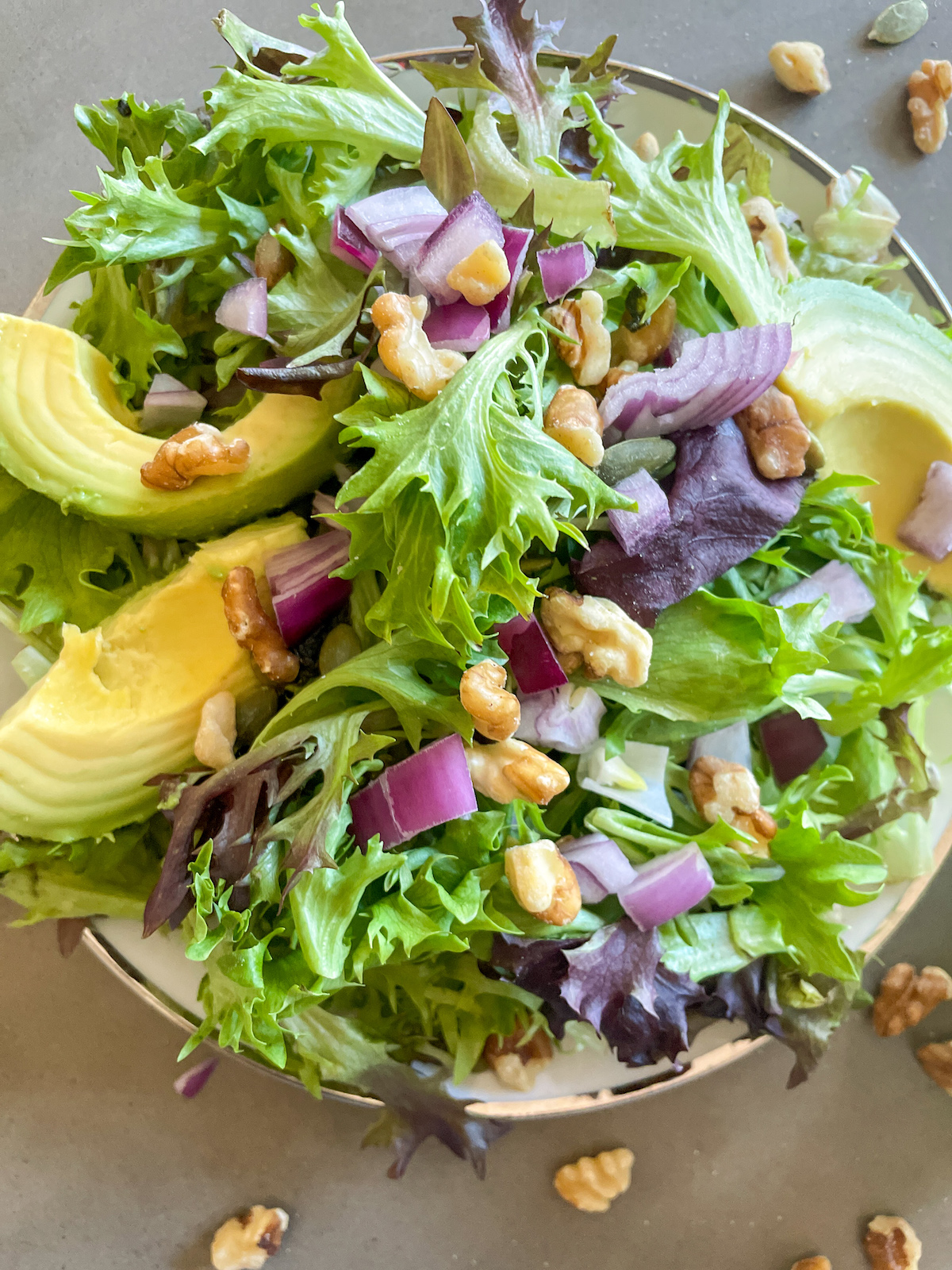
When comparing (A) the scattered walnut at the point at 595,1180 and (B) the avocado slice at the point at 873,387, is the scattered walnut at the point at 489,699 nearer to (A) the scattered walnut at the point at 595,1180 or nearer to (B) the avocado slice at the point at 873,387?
(B) the avocado slice at the point at 873,387

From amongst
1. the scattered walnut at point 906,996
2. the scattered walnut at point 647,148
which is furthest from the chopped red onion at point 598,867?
the scattered walnut at point 647,148

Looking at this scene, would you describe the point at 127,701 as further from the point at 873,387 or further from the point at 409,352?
the point at 873,387

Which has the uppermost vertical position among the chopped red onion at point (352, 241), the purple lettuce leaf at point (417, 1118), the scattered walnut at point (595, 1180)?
the chopped red onion at point (352, 241)

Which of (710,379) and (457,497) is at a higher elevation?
(710,379)

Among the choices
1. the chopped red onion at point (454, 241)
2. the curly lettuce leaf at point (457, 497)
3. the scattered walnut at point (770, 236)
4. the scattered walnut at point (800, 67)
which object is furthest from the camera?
the scattered walnut at point (800, 67)

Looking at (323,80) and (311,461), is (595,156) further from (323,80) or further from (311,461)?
(311,461)

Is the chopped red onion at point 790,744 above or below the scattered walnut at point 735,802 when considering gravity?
above

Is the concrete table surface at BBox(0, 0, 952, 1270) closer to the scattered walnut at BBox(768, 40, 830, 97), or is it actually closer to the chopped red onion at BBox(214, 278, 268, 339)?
the scattered walnut at BBox(768, 40, 830, 97)

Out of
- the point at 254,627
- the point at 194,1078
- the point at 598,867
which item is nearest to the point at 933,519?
the point at 598,867

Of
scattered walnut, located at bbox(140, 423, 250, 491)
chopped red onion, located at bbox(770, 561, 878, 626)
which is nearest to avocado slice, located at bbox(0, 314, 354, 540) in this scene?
scattered walnut, located at bbox(140, 423, 250, 491)
